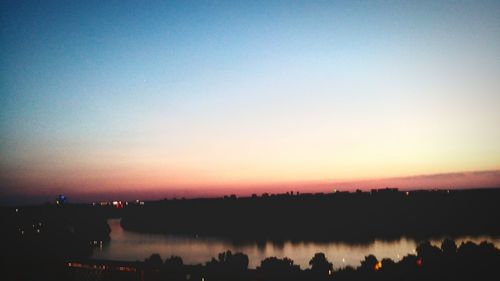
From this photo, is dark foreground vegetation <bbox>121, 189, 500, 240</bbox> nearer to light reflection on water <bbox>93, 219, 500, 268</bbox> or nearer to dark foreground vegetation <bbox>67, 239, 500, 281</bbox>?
light reflection on water <bbox>93, 219, 500, 268</bbox>

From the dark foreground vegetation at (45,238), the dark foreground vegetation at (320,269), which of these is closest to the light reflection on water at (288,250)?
the dark foreground vegetation at (45,238)

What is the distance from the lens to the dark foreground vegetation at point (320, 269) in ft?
10.1


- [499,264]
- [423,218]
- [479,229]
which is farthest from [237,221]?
[499,264]

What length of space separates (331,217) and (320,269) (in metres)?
114

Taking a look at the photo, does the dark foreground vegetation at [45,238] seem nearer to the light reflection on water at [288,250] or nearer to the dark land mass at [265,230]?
the dark land mass at [265,230]

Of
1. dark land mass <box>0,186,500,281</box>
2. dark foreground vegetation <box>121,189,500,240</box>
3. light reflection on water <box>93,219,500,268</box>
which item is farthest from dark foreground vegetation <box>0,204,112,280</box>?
dark foreground vegetation <box>121,189,500,240</box>

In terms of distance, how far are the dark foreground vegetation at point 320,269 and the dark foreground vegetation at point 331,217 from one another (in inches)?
1960

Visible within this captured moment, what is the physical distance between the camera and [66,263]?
473 centimetres

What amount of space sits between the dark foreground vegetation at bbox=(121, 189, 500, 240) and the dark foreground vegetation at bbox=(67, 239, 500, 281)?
49.8 meters

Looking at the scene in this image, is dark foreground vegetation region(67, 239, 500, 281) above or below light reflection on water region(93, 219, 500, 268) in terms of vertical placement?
above

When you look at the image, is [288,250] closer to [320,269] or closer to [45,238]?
[45,238]

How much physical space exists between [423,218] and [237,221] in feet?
186

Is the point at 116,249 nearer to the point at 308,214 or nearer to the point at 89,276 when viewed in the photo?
the point at 308,214

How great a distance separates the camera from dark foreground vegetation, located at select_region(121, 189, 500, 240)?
88312mm
